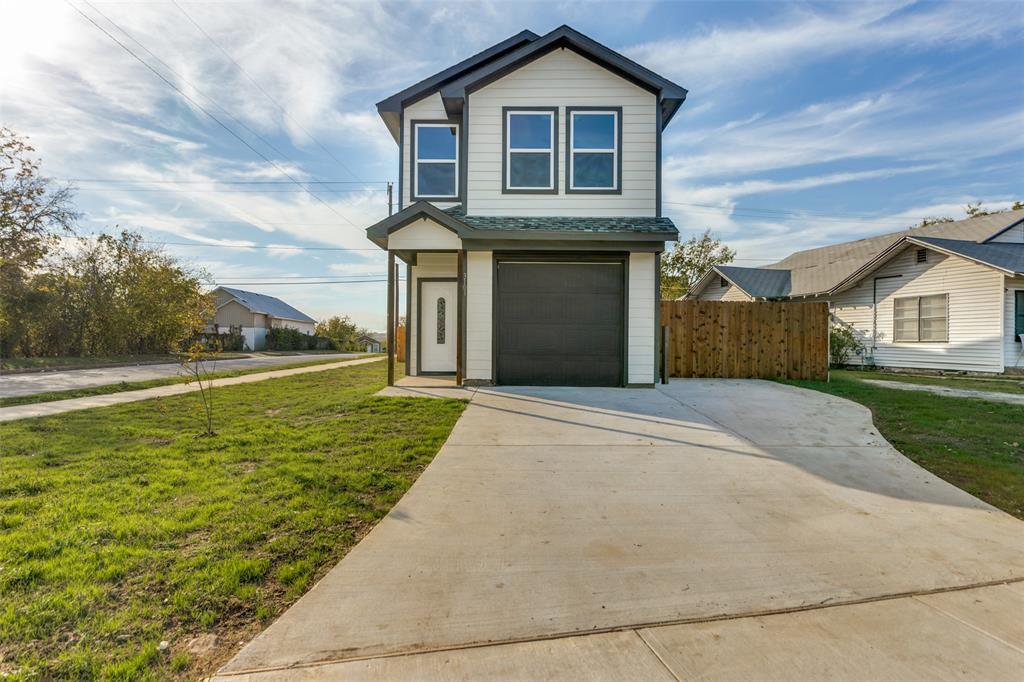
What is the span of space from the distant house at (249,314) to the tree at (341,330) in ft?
10.6

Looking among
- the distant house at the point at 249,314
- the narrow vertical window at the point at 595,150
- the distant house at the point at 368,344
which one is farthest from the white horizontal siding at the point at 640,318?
the distant house at the point at 368,344

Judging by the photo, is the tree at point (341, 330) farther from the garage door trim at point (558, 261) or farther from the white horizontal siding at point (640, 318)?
the white horizontal siding at point (640, 318)

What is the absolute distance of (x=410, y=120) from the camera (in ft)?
37.5

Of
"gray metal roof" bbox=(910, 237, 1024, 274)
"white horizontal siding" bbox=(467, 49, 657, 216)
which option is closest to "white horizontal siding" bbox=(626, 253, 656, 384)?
"white horizontal siding" bbox=(467, 49, 657, 216)

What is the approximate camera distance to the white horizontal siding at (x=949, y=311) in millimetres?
14086

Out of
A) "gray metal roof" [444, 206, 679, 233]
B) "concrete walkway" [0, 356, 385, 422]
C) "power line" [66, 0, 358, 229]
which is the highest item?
"power line" [66, 0, 358, 229]

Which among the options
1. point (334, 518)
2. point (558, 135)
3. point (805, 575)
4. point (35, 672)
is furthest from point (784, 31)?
point (35, 672)

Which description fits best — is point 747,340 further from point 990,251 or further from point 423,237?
point 990,251

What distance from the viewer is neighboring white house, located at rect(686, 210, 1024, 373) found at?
45.8ft

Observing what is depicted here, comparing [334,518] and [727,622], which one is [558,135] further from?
[727,622]

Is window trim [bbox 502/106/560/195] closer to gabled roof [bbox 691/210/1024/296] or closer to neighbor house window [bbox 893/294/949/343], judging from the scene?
gabled roof [bbox 691/210/1024/296]

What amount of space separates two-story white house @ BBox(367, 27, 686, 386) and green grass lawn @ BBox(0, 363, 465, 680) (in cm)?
389

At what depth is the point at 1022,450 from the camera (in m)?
5.40

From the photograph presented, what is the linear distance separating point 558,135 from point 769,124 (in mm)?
9280
